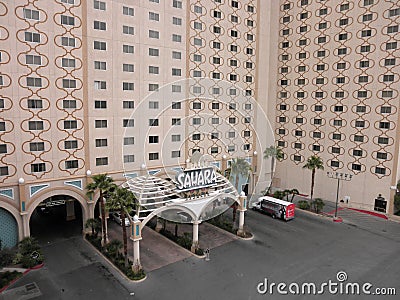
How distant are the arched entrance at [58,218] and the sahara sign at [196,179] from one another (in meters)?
13.8

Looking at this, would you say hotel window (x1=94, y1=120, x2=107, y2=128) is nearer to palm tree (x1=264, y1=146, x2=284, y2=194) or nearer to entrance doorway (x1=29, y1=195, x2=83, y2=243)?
entrance doorway (x1=29, y1=195, x2=83, y2=243)

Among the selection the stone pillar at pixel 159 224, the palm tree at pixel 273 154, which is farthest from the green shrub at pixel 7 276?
the palm tree at pixel 273 154

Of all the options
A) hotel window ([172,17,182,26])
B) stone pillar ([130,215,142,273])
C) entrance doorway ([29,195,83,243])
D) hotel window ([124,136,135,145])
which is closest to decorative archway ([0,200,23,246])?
entrance doorway ([29,195,83,243])

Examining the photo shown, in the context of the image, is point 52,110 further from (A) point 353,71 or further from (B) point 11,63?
(A) point 353,71

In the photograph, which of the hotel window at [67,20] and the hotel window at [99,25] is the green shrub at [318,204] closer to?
the hotel window at [99,25]

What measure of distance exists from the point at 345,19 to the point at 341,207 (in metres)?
29.1

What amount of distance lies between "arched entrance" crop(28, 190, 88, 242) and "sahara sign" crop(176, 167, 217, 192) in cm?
1383

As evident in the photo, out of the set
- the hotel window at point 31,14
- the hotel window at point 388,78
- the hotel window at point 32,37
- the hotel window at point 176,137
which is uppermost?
the hotel window at point 31,14

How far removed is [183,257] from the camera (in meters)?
34.1

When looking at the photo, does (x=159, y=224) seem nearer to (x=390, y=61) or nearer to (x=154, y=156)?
(x=154, y=156)

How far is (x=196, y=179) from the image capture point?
1320 inches

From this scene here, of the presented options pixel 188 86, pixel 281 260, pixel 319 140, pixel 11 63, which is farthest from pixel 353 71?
pixel 11 63

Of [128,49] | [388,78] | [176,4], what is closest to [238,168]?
Answer: [128,49]

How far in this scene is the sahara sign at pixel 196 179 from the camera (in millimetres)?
32312
